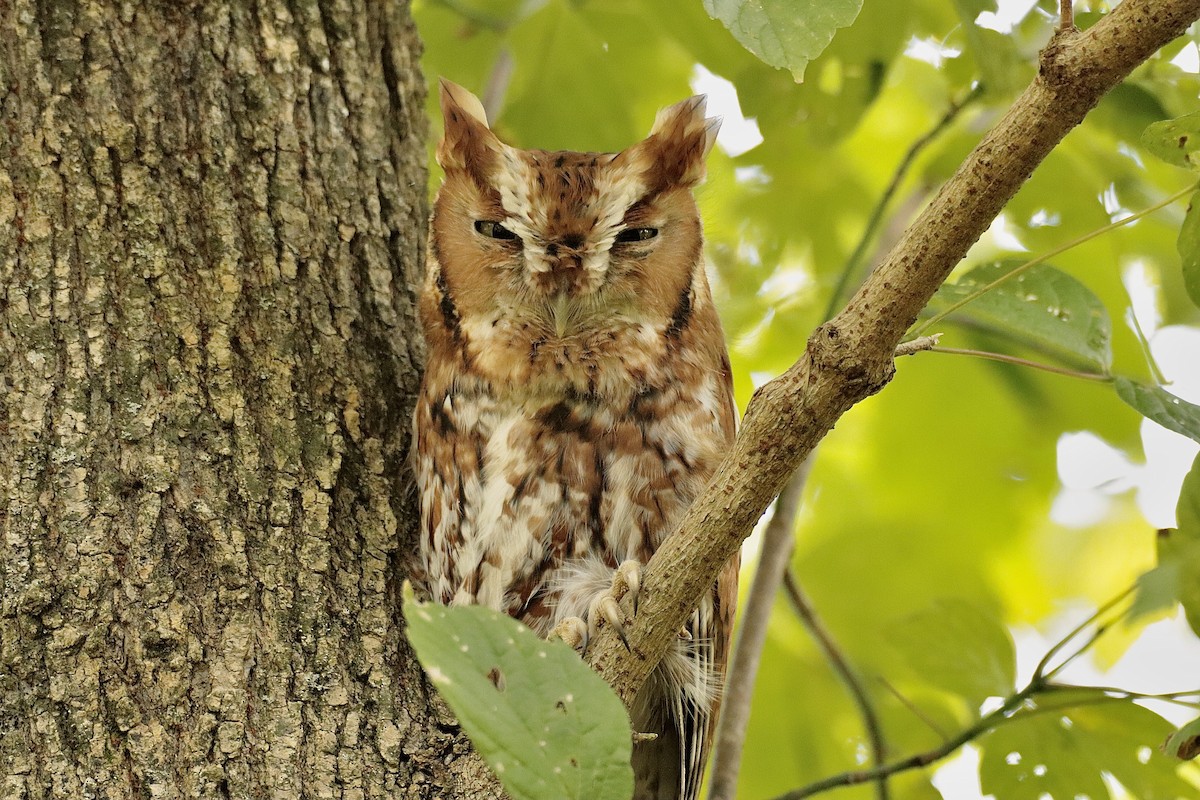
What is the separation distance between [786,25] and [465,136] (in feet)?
2.40

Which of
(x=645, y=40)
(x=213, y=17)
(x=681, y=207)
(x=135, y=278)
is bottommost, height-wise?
(x=135, y=278)

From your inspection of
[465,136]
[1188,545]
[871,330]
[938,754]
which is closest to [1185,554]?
[1188,545]

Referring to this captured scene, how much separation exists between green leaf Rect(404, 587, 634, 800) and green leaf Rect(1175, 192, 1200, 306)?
842 millimetres

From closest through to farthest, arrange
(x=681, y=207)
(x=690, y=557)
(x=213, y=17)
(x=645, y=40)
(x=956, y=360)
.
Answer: (x=690, y=557)
(x=213, y=17)
(x=681, y=207)
(x=645, y=40)
(x=956, y=360)

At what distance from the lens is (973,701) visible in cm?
162

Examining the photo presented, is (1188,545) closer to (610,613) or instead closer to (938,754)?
(938,754)

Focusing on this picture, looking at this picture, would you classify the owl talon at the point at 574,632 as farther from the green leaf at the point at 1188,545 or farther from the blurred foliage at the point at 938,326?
the green leaf at the point at 1188,545

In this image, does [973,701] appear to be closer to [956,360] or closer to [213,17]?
[956,360]

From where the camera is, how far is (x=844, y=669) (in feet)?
6.20

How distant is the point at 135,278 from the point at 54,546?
13.8 inches

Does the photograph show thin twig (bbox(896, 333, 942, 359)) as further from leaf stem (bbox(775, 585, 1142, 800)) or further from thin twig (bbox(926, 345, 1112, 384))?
leaf stem (bbox(775, 585, 1142, 800))

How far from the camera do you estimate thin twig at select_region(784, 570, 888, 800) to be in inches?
72.3

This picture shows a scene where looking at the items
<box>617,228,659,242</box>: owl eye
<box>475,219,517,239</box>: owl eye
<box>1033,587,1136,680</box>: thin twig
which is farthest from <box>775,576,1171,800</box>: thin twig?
<box>475,219,517,239</box>: owl eye

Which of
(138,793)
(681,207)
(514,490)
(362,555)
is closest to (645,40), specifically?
(681,207)
